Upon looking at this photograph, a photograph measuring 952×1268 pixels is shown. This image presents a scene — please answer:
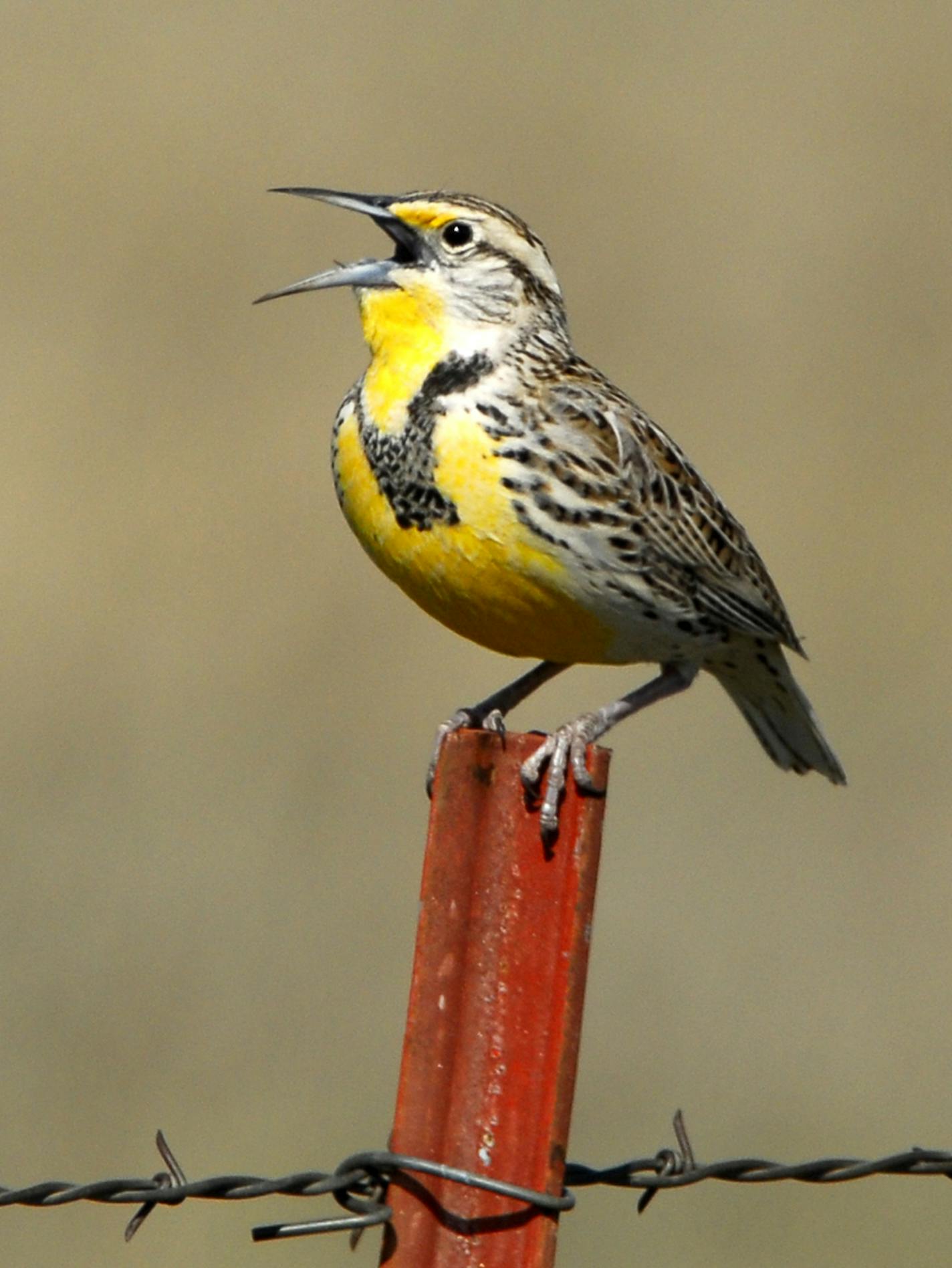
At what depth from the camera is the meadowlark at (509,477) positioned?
3881 mm

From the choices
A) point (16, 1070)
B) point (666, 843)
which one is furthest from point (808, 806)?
point (16, 1070)

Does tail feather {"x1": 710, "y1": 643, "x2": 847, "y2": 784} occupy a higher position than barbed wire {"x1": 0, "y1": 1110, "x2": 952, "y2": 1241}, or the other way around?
tail feather {"x1": 710, "y1": 643, "x2": 847, "y2": 784}

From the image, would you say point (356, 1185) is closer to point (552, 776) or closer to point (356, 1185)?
point (356, 1185)

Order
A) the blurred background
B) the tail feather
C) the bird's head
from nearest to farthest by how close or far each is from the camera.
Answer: the bird's head, the tail feather, the blurred background

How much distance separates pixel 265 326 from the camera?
9.49 m

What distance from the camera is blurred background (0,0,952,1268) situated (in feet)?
19.9

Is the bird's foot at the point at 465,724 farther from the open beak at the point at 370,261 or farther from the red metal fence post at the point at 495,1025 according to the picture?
the open beak at the point at 370,261

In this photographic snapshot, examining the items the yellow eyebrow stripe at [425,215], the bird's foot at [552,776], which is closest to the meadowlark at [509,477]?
the yellow eyebrow stripe at [425,215]

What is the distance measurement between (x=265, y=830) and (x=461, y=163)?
156 inches

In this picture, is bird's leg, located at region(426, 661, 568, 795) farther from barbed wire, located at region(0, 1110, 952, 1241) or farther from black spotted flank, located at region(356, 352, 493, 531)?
barbed wire, located at region(0, 1110, 952, 1241)

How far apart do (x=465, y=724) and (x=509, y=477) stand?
1.23ft

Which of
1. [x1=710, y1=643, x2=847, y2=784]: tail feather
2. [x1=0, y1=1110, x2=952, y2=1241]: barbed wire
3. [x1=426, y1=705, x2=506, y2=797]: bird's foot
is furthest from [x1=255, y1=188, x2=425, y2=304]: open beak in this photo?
[x1=0, y1=1110, x2=952, y2=1241]: barbed wire

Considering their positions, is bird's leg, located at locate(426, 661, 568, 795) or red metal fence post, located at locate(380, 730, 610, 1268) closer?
red metal fence post, located at locate(380, 730, 610, 1268)

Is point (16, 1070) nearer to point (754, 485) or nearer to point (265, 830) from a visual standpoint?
point (265, 830)
